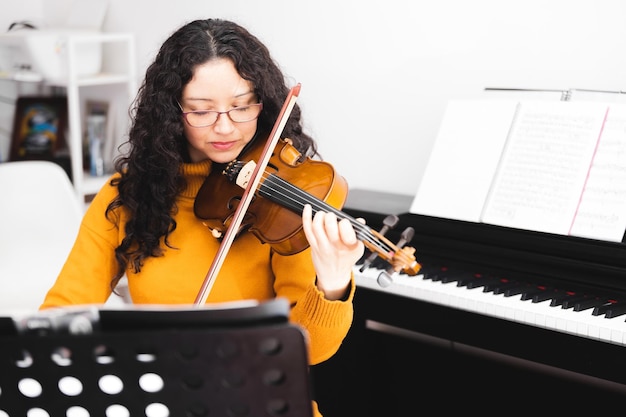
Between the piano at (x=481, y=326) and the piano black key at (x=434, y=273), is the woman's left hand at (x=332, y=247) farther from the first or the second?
the piano black key at (x=434, y=273)

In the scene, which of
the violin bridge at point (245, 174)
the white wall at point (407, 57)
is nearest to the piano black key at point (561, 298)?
the white wall at point (407, 57)

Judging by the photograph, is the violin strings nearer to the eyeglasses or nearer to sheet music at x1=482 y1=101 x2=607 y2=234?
the eyeglasses

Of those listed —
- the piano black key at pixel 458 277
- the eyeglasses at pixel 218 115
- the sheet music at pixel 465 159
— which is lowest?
the piano black key at pixel 458 277

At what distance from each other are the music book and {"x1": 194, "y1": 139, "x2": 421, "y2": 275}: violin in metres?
0.61

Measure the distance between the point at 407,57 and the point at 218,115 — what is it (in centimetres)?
120

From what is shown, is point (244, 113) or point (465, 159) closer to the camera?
point (244, 113)

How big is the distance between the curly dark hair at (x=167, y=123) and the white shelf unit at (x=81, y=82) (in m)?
1.67

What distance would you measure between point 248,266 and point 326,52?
1.37 meters

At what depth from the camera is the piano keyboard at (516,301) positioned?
5.41 ft

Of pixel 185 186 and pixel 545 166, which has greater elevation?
pixel 545 166

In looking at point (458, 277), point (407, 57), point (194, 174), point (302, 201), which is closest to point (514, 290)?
point (458, 277)

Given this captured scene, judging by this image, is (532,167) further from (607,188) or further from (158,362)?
(158,362)

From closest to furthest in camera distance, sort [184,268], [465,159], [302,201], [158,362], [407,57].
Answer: [158,362], [302,201], [184,268], [465,159], [407,57]

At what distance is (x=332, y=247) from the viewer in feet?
3.86
